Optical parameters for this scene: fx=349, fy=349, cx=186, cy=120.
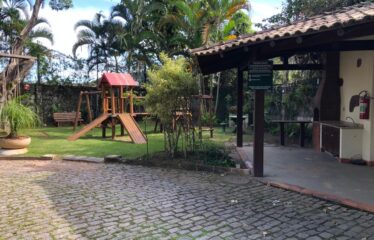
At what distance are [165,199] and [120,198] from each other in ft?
2.34

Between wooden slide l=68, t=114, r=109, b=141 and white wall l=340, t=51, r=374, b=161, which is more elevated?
white wall l=340, t=51, r=374, b=161

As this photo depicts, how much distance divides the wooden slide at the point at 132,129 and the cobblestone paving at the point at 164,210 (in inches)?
183

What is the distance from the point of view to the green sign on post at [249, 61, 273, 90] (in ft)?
21.7

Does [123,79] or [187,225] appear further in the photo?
[123,79]

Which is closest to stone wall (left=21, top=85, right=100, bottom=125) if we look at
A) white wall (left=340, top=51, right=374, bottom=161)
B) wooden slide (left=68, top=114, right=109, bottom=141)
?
wooden slide (left=68, top=114, right=109, bottom=141)

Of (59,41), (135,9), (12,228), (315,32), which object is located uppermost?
(135,9)

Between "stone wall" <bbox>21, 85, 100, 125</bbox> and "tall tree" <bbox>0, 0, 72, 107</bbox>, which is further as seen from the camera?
"stone wall" <bbox>21, 85, 100, 125</bbox>

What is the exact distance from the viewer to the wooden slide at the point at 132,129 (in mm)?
11680

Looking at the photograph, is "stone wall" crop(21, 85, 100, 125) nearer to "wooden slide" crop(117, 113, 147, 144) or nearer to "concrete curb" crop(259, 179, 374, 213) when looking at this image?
"wooden slide" crop(117, 113, 147, 144)

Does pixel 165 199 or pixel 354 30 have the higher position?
pixel 354 30

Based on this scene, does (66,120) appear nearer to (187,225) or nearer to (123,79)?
(123,79)

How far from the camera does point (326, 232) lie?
4008mm

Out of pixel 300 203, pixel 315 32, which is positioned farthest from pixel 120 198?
pixel 315 32

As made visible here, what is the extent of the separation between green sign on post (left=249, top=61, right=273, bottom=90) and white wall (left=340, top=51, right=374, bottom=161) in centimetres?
261
